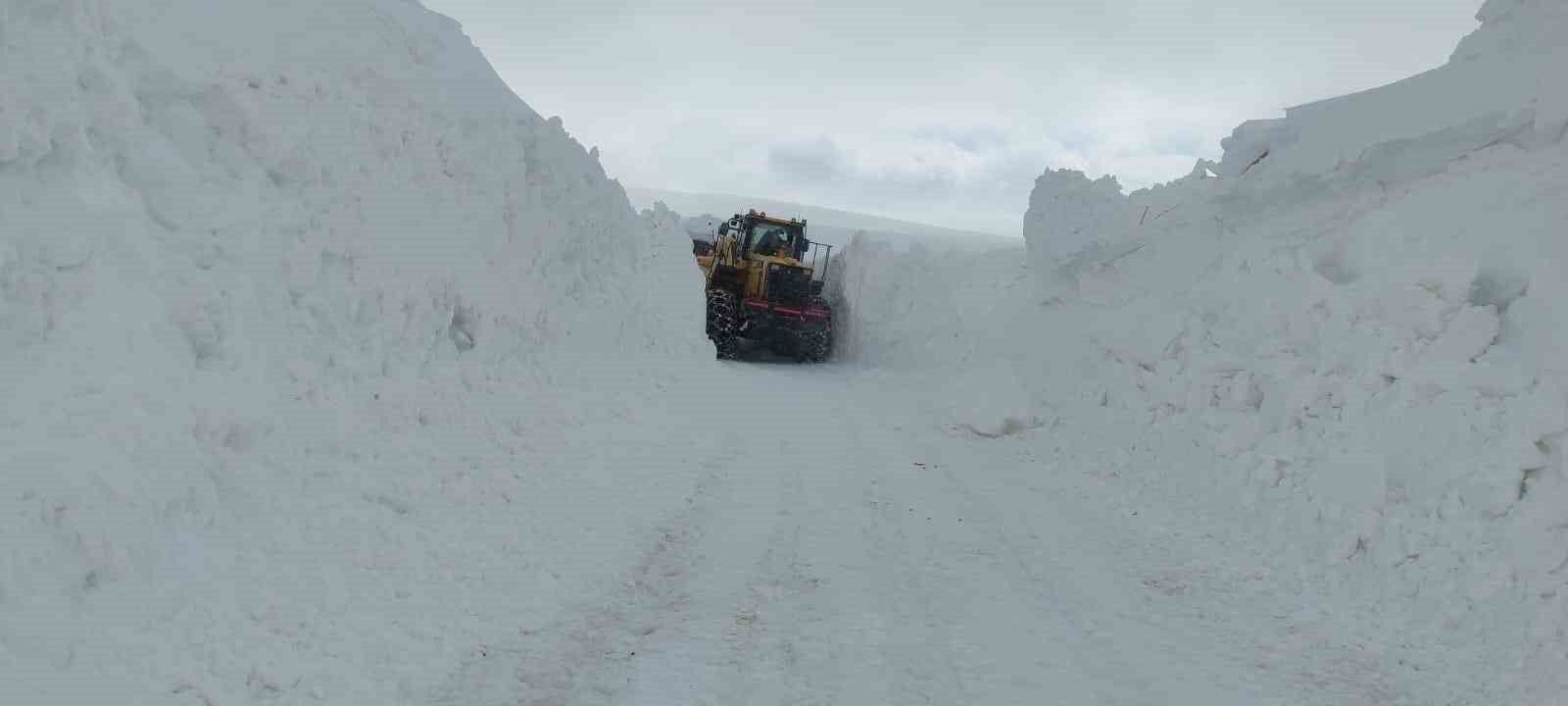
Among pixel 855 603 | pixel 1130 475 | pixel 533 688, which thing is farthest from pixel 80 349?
pixel 1130 475

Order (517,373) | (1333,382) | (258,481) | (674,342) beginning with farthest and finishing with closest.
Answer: (674,342) → (517,373) → (1333,382) → (258,481)

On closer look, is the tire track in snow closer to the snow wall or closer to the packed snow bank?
the packed snow bank

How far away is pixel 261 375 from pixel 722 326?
1177cm

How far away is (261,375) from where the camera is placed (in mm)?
5426

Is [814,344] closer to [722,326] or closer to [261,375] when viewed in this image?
[722,326]

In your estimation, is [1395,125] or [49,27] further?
[1395,125]

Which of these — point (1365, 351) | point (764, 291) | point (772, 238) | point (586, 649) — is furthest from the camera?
point (772, 238)

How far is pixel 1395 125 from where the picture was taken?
9.59 m

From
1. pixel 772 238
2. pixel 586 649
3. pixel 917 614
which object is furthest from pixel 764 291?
pixel 586 649

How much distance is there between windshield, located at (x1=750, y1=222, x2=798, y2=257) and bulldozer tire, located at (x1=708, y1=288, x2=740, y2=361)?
2.31 metres

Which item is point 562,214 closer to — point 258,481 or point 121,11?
point 121,11

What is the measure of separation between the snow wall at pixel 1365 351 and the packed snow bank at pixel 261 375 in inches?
189

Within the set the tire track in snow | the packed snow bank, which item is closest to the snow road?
the tire track in snow

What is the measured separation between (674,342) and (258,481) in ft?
27.1
